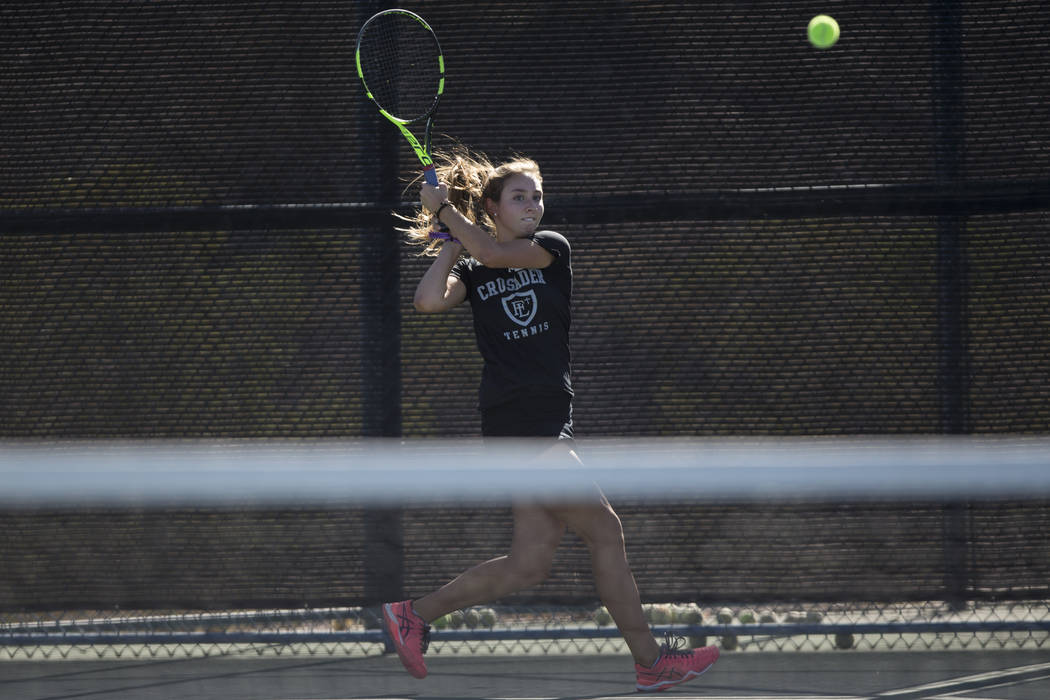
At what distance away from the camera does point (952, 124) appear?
11.3ft

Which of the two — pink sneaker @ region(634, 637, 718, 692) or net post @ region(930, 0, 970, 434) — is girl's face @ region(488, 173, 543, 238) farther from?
net post @ region(930, 0, 970, 434)

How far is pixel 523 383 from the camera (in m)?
2.71

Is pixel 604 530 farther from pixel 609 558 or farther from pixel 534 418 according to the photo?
pixel 534 418

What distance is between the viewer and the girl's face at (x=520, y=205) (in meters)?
2.79

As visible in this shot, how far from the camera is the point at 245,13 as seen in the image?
11.6ft

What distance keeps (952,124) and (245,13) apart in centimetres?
213

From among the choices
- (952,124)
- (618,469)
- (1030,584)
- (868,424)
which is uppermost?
(952,124)

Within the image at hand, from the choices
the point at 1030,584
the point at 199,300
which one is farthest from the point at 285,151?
the point at 1030,584

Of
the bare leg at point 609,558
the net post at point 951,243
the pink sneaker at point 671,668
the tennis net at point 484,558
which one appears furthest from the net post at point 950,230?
the bare leg at point 609,558

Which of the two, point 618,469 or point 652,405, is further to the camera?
point 652,405

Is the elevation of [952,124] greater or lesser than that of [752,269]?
greater

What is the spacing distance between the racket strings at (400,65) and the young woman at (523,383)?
23.8 inches

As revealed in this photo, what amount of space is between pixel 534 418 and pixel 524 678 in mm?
924

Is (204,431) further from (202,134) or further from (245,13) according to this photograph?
(245,13)
